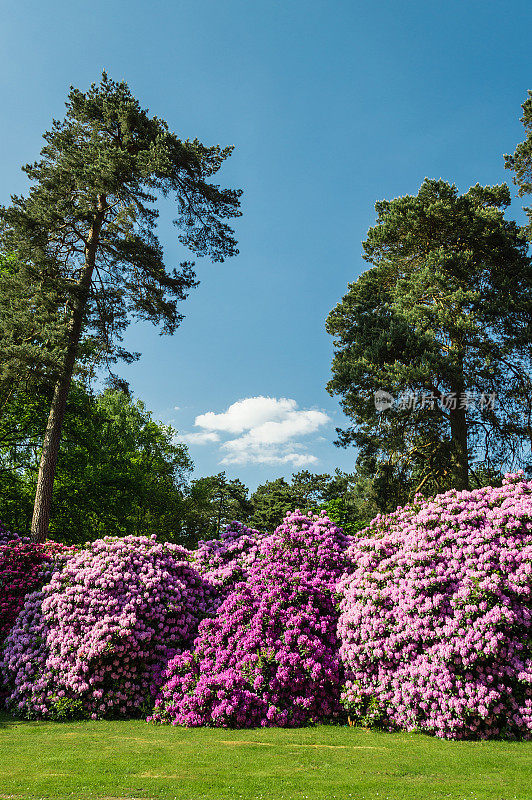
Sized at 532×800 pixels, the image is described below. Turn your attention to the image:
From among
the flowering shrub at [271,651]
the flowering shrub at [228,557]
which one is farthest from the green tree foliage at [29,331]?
the flowering shrub at [271,651]

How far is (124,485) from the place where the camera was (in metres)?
25.5

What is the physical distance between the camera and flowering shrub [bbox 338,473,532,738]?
7.04 meters

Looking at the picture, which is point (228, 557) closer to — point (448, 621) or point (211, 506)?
point (448, 621)

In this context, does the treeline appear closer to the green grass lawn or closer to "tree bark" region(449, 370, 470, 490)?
"tree bark" region(449, 370, 470, 490)

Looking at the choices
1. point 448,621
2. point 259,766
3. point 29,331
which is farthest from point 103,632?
point 29,331

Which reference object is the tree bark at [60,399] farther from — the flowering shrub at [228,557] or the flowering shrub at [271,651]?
the flowering shrub at [271,651]

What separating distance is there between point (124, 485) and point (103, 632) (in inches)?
667

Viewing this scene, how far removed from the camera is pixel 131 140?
1658cm

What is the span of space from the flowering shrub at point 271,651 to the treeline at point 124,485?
1043 cm

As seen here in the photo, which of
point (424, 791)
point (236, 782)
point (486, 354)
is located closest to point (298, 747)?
point (236, 782)

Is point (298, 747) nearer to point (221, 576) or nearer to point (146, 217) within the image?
point (221, 576)

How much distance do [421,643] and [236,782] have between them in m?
3.51

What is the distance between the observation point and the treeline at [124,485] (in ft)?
76.2

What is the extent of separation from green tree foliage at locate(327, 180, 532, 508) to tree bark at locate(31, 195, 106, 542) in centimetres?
907
